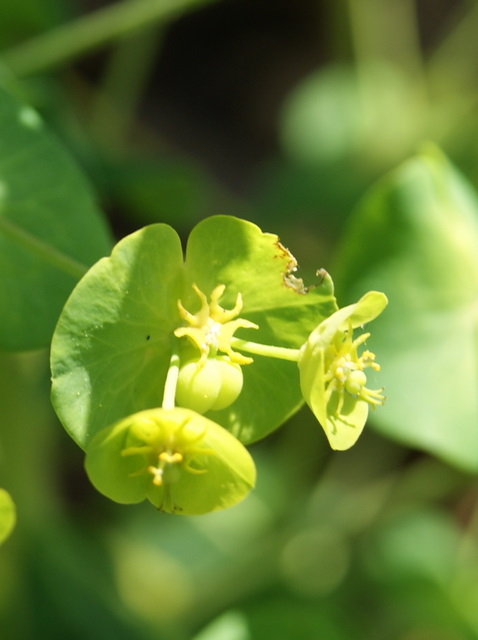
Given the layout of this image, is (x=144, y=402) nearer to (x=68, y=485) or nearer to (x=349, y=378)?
(x=349, y=378)

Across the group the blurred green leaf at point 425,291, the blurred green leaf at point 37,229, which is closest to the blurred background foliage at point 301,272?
the blurred green leaf at point 425,291

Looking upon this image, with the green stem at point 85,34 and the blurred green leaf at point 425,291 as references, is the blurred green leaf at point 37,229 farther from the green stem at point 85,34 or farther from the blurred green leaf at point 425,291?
the green stem at point 85,34

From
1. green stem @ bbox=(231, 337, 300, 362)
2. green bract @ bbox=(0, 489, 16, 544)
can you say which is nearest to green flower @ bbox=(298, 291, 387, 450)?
green stem @ bbox=(231, 337, 300, 362)

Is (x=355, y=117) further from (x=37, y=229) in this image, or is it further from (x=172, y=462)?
(x=172, y=462)

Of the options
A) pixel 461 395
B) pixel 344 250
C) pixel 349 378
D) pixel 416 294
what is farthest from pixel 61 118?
pixel 349 378

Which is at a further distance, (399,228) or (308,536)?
(308,536)

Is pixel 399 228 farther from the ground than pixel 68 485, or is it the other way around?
pixel 399 228
